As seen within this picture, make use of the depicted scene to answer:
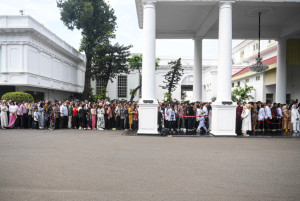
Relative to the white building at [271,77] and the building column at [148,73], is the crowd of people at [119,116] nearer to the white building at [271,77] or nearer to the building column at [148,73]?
the building column at [148,73]

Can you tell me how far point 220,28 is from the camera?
11477mm

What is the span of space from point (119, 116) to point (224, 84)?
21.5 feet

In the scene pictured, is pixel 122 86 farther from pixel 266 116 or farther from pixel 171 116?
pixel 266 116

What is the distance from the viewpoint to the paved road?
3.93 metres

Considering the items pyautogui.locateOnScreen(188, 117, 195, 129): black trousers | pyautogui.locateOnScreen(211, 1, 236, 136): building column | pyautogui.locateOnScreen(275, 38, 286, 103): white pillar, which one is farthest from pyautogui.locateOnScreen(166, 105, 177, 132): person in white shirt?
pyautogui.locateOnScreen(275, 38, 286, 103): white pillar

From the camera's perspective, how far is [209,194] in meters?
3.94

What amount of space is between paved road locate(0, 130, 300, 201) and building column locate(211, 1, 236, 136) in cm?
337

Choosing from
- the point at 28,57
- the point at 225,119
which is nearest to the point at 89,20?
the point at 28,57

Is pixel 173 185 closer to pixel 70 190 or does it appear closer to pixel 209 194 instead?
pixel 209 194

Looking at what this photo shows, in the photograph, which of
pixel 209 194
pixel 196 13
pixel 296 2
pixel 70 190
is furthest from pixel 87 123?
pixel 296 2

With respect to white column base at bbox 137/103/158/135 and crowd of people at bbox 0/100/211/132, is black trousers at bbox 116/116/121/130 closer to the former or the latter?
crowd of people at bbox 0/100/211/132

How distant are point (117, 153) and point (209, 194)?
3672mm

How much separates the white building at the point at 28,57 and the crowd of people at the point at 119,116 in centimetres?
672

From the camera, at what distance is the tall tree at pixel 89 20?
28.2 metres
